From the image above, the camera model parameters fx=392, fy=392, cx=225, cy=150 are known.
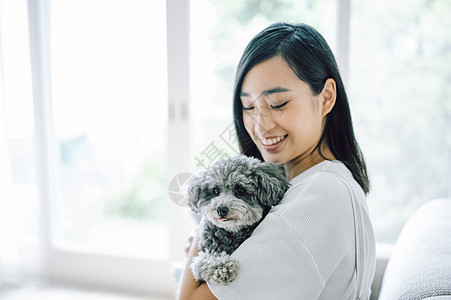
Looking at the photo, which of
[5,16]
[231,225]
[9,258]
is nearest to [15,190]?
[9,258]

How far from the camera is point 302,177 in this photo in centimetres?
110

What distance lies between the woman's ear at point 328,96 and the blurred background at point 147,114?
105cm

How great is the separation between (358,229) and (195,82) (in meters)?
1.78

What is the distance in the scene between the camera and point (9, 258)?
2842 millimetres

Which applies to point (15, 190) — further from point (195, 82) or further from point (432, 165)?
point (432, 165)

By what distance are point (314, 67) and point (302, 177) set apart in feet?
1.01

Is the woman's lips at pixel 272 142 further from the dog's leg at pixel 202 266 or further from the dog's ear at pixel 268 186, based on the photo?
the dog's leg at pixel 202 266

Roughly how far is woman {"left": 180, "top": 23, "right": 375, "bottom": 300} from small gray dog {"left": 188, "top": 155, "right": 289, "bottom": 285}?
0.05 metres

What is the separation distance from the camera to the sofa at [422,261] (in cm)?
97

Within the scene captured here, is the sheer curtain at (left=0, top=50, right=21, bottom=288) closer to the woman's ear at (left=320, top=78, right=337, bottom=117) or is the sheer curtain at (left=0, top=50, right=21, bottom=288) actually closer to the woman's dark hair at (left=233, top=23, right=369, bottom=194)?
the woman's dark hair at (left=233, top=23, right=369, bottom=194)

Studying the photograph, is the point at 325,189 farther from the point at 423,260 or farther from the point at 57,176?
the point at 57,176

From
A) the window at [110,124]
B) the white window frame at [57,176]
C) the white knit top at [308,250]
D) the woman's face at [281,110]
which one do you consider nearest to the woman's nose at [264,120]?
the woman's face at [281,110]

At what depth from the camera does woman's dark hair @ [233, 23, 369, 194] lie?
108 centimetres

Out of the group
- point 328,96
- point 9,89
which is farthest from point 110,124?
point 328,96
